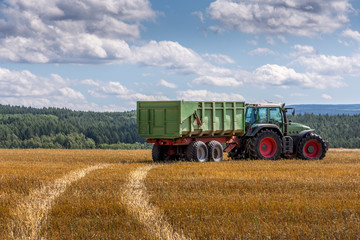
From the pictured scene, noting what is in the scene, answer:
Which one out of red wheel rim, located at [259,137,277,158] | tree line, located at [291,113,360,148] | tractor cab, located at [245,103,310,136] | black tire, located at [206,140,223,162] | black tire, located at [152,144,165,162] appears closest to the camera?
black tire, located at [206,140,223,162]

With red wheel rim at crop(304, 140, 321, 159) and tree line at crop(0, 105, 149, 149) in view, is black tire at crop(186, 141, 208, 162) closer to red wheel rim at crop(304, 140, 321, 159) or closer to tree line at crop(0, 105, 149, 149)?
red wheel rim at crop(304, 140, 321, 159)

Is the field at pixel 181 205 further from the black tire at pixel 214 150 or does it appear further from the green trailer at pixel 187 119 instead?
the black tire at pixel 214 150

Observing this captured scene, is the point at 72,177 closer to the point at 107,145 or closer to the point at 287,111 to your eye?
the point at 287,111

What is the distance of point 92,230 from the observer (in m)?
9.55

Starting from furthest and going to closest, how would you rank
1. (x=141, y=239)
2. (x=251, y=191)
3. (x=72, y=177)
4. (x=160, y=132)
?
(x=160, y=132) → (x=72, y=177) → (x=251, y=191) → (x=141, y=239)

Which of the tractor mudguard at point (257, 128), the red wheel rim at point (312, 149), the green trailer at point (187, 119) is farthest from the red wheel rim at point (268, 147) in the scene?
the red wheel rim at point (312, 149)

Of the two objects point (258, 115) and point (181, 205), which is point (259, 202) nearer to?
point (181, 205)

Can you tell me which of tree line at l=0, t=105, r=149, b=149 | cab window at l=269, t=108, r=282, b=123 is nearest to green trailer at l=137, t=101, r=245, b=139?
cab window at l=269, t=108, r=282, b=123

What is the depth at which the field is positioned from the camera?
931 cm

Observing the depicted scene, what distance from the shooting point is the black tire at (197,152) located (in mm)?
23203

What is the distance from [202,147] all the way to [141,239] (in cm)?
1510

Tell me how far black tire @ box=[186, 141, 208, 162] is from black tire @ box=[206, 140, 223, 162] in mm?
290

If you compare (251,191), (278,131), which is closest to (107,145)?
(278,131)

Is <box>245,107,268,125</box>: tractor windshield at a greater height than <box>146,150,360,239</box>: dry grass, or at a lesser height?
greater
